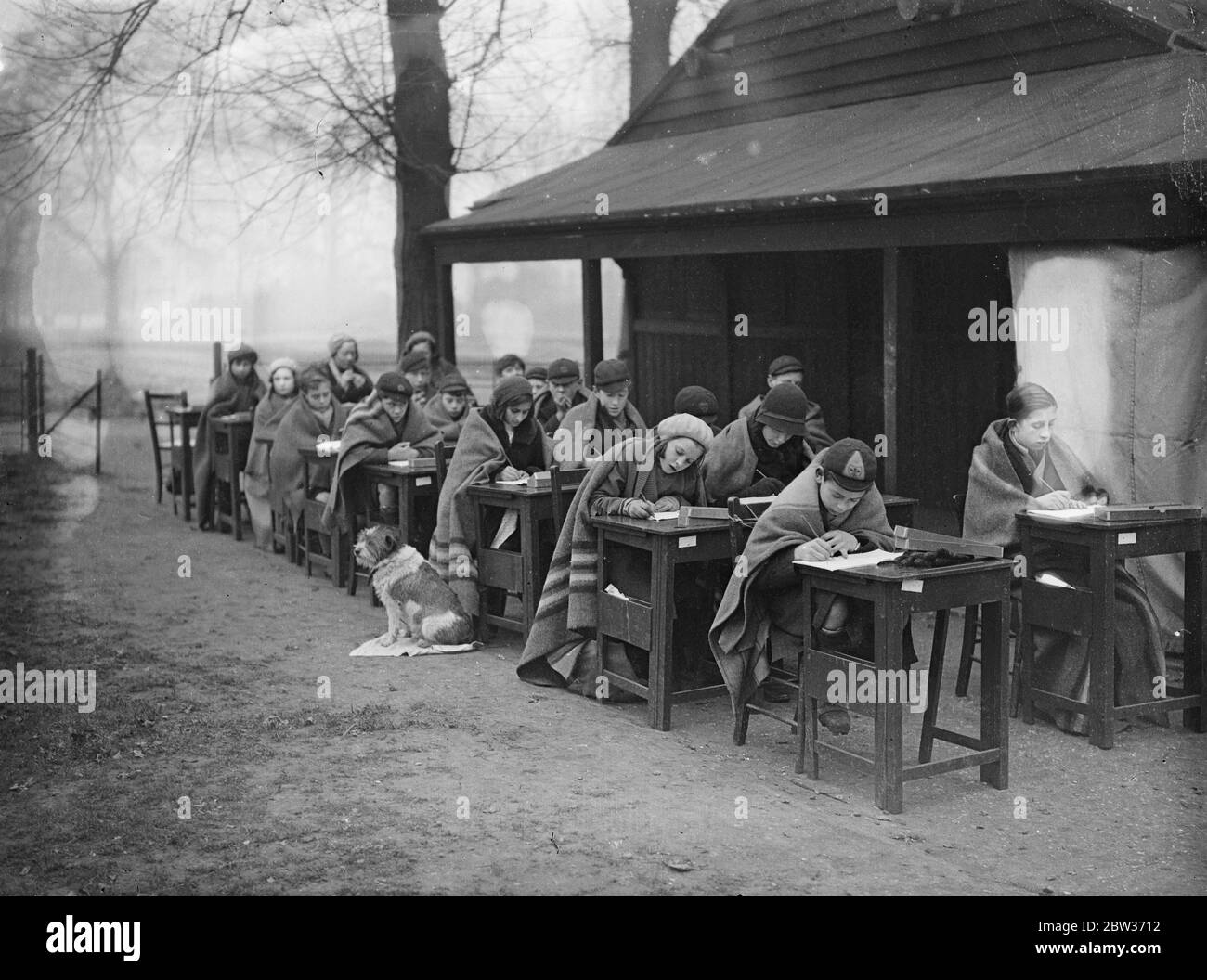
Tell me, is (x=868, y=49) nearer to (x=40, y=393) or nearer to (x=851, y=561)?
(x=851, y=561)

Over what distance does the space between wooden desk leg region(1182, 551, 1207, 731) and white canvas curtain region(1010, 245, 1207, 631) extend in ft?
3.24

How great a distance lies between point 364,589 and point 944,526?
4498mm

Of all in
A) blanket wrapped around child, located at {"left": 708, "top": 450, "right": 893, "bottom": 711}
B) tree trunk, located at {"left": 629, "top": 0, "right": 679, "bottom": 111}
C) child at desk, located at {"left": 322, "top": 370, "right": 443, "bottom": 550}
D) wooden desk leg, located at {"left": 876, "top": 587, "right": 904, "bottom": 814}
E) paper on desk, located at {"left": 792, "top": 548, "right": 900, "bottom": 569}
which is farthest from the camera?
tree trunk, located at {"left": 629, "top": 0, "right": 679, "bottom": 111}

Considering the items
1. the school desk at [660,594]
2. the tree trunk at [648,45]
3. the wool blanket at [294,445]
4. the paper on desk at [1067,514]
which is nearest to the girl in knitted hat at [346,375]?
the wool blanket at [294,445]

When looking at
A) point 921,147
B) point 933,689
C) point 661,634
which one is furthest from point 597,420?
point 933,689

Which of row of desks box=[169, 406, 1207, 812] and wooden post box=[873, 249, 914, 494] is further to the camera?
wooden post box=[873, 249, 914, 494]

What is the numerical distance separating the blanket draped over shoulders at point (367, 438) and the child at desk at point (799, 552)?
169 inches

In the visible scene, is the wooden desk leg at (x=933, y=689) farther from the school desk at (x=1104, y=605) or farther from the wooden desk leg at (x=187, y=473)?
the wooden desk leg at (x=187, y=473)

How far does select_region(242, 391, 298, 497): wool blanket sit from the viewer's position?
1223cm

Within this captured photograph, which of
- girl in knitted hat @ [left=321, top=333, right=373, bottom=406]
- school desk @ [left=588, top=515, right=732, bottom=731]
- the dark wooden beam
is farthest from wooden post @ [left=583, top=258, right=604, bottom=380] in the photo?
school desk @ [left=588, top=515, right=732, bottom=731]

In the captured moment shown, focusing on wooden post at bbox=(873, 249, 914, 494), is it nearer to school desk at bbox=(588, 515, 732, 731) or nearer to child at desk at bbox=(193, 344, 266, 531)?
school desk at bbox=(588, 515, 732, 731)

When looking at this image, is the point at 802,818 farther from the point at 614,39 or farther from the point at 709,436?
the point at 614,39

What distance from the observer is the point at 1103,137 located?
25.3ft
